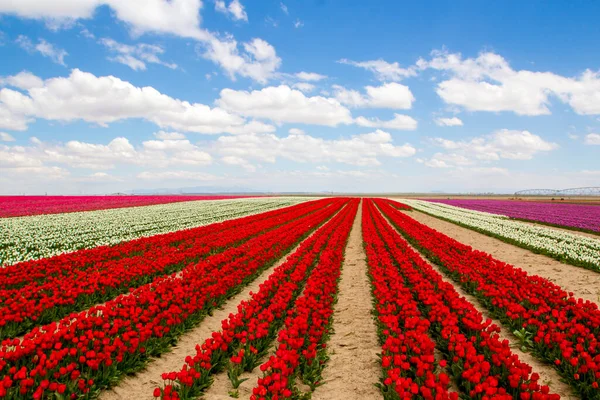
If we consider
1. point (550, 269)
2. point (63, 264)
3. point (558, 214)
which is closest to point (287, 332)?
point (63, 264)

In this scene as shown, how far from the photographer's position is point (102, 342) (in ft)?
18.7

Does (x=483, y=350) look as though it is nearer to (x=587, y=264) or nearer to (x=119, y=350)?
(x=119, y=350)

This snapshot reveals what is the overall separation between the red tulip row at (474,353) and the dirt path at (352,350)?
1269mm

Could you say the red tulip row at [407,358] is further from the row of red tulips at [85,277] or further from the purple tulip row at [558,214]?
the purple tulip row at [558,214]

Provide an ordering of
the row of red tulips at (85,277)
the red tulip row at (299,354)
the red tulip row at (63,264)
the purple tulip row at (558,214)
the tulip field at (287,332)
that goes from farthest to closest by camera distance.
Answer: the purple tulip row at (558,214) → the red tulip row at (63,264) → the row of red tulips at (85,277) → the tulip field at (287,332) → the red tulip row at (299,354)

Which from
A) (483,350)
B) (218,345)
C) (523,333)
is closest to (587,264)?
(523,333)

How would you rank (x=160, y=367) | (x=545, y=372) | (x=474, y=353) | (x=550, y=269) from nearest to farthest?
(x=474, y=353) → (x=545, y=372) → (x=160, y=367) → (x=550, y=269)

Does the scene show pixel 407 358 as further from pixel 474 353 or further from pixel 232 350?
pixel 232 350

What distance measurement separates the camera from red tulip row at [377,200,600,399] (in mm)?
5320

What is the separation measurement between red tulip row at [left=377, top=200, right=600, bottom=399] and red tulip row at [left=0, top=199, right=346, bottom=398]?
6721 mm

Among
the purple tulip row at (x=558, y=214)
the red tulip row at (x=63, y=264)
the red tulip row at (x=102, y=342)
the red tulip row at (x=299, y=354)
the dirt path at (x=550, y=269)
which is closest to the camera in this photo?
the red tulip row at (x=299, y=354)

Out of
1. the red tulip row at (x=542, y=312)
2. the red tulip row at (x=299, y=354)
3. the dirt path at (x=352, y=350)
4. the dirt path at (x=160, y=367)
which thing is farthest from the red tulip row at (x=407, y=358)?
the dirt path at (x=160, y=367)

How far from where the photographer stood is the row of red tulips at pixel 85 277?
7.45m

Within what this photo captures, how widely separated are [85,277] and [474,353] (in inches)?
400
